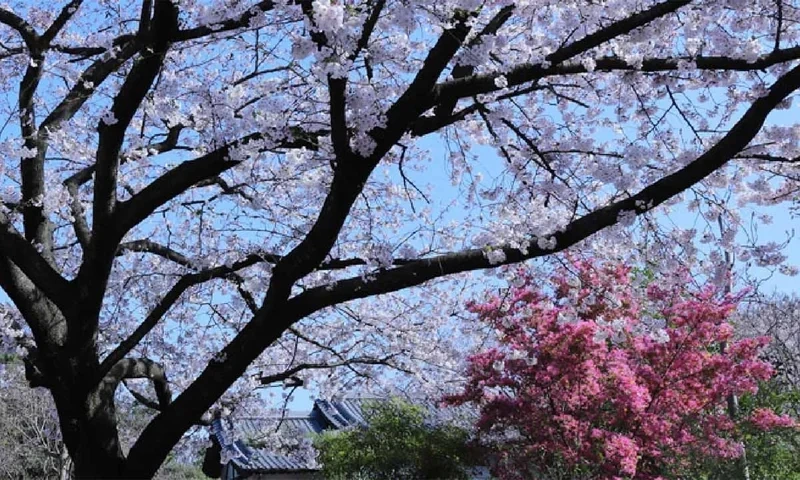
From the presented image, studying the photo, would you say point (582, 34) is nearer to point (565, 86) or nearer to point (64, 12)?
point (565, 86)

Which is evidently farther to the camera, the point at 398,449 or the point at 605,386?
the point at 398,449

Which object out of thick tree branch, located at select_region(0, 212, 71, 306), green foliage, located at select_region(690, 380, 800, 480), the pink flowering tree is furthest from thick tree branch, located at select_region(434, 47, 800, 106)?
green foliage, located at select_region(690, 380, 800, 480)

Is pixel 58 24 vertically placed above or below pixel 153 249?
above

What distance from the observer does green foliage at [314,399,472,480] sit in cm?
1017

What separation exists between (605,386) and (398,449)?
7.89ft

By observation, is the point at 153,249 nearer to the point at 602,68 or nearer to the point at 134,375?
the point at 134,375

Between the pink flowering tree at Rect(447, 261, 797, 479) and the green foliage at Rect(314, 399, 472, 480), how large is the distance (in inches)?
19.5

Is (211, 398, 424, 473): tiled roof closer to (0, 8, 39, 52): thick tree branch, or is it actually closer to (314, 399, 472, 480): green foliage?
(314, 399, 472, 480): green foliage

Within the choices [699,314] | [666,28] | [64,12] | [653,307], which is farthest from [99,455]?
[653,307]

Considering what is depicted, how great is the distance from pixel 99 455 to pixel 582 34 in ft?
11.6

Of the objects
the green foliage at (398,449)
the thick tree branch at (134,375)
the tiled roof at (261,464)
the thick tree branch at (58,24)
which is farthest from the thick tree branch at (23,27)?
the tiled roof at (261,464)

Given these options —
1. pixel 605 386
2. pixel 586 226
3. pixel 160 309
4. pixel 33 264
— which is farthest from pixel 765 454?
pixel 33 264

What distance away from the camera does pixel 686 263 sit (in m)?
5.04

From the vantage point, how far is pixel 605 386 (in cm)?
960
